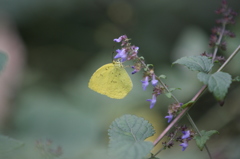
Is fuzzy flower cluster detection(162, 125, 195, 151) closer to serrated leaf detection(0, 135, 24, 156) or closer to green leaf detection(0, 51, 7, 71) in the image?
serrated leaf detection(0, 135, 24, 156)

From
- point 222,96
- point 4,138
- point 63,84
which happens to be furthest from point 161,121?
point 4,138

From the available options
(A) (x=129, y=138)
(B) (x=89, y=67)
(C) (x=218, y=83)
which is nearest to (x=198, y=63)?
(C) (x=218, y=83)

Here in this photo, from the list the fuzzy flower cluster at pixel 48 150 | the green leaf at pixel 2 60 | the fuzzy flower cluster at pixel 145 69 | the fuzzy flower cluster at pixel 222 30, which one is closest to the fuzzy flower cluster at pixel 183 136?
the fuzzy flower cluster at pixel 145 69

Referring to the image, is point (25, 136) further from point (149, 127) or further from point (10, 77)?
point (149, 127)

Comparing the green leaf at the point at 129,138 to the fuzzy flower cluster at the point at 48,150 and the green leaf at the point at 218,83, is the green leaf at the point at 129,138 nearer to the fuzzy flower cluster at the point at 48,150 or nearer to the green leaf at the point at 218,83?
the fuzzy flower cluster at the point at 48,150

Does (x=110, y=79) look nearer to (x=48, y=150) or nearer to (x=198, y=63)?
(x=198, y=63)
